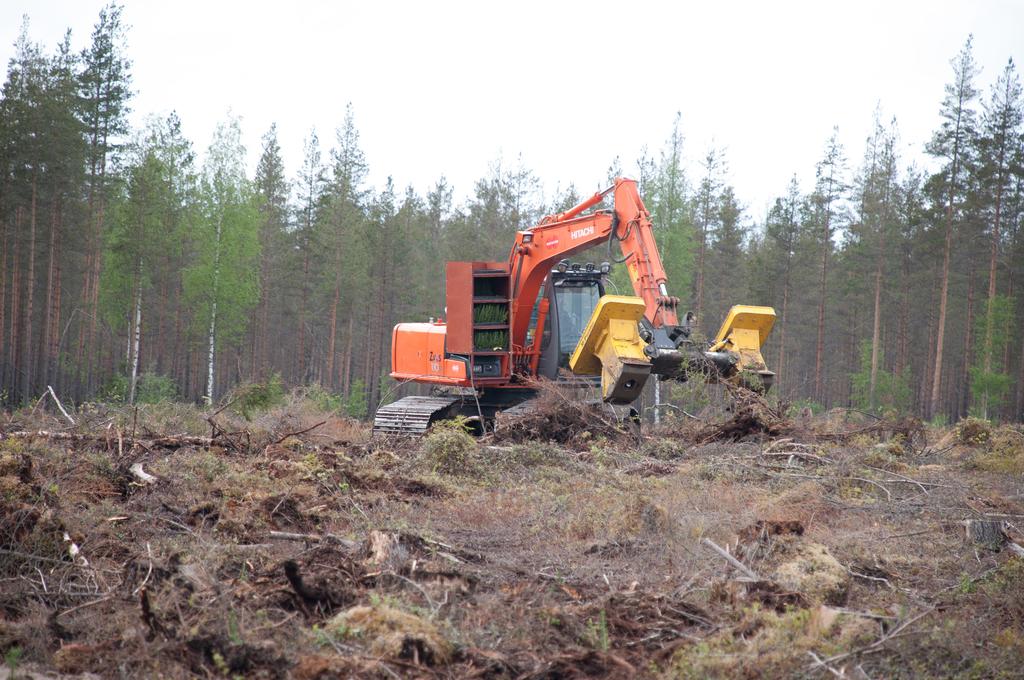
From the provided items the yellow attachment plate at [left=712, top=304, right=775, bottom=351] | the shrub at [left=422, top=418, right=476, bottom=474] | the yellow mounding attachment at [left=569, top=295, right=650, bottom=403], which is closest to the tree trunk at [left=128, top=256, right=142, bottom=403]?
the yellow mounding attachment at [left=569, top=295, right=650, bottom=403]

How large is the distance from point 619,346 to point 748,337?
213 centimetres

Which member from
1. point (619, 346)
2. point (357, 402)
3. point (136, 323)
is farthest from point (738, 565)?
point (357, 402)

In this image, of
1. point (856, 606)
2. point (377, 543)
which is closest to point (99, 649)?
point (377, 543)

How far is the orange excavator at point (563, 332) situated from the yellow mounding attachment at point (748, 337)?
0.02 m

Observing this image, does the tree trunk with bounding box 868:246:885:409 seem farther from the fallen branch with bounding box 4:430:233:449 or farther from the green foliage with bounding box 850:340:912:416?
the fallen branch with bounding box 4:430:233:449

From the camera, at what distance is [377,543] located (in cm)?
595

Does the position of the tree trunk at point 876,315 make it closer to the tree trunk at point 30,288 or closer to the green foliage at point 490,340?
the green foliage at point 490,340

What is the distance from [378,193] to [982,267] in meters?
29.7

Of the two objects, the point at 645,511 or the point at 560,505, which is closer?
the point at 645,511

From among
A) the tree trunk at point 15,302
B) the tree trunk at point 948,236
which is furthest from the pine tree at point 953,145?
the tree trunk at point 15,302

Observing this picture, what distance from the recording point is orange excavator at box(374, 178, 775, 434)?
12025 millimetres

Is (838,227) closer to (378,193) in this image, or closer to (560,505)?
(378,193)

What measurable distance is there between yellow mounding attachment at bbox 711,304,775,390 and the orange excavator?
0.02 meters

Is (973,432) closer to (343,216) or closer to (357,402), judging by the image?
(357,402)
